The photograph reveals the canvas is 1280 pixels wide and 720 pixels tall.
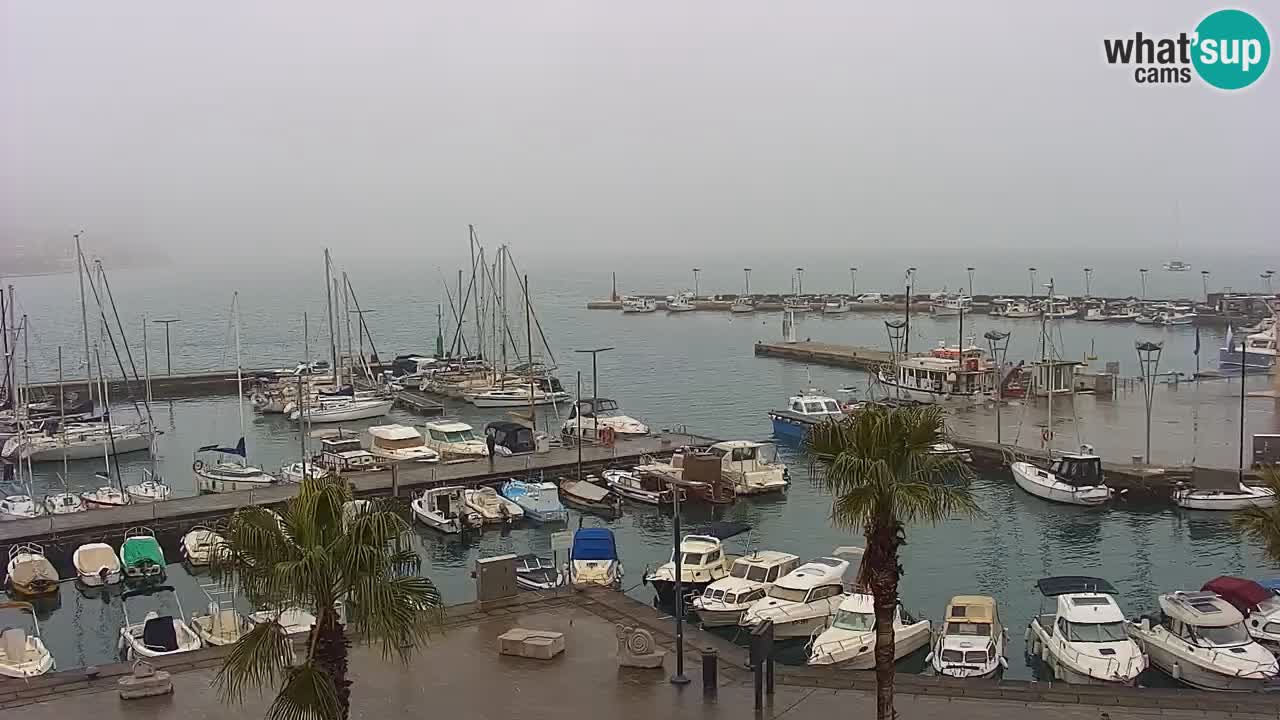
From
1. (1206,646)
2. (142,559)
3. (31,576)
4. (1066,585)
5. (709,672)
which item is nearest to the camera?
(709,672)

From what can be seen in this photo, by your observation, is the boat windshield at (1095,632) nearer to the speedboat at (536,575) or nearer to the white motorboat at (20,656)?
the speedboat at (536,575)

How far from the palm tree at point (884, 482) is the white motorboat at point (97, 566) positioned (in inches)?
992

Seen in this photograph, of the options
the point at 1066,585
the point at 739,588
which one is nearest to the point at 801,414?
the point at 739,588

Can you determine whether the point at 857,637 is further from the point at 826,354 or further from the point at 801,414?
the point at 826,354

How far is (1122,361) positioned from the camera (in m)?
94.6

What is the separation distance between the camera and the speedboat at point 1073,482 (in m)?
38.7

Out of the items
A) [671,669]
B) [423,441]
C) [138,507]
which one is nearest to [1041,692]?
[671,669]

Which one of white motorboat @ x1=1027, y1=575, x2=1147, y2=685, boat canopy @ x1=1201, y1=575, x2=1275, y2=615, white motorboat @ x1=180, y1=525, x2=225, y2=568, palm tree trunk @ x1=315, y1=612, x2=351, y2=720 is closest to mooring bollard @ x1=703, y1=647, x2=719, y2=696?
palm tree trunk @ x1=315, y1=612, x2=351, y2=720

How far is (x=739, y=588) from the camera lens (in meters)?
26.0

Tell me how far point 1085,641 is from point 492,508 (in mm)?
21330

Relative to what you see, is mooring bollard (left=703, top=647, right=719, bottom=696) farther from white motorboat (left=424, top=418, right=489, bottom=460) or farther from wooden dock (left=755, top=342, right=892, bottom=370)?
wooden dock (left=755, top=342, right=892, bottom=370)

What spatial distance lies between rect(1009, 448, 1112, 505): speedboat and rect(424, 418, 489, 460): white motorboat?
21848 mm

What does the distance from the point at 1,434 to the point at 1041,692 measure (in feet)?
177

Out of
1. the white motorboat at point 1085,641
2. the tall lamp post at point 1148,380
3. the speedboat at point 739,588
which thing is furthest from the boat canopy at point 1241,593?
the tall lamp post at point 1148,380
